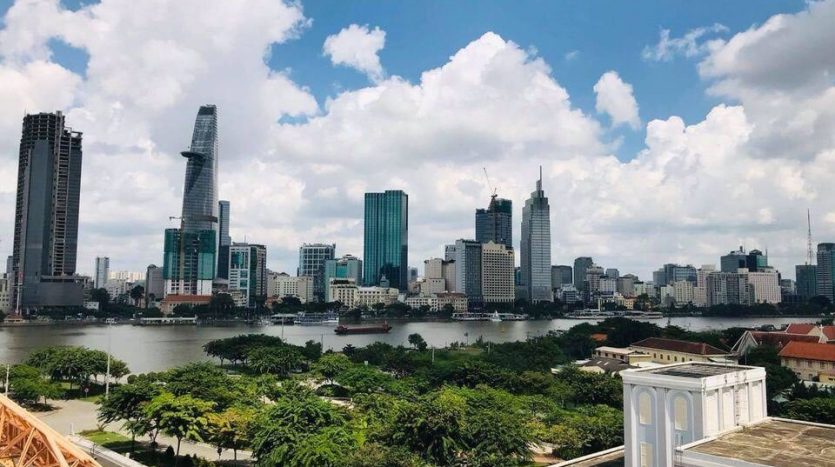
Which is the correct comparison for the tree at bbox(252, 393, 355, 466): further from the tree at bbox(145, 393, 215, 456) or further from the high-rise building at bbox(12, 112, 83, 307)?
the high-rise building at bbox(12, 112, 83, 307)

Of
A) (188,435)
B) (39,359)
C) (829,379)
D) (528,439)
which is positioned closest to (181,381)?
(188,435)

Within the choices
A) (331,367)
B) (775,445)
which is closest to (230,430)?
(775,445)

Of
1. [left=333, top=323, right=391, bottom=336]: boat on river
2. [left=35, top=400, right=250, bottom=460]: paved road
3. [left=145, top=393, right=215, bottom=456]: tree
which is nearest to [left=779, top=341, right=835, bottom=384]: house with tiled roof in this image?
[left=35, top=400, right=250, bottom=460]: paved road

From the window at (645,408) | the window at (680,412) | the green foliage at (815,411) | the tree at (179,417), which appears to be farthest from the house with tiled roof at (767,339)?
the tree at (179,417)

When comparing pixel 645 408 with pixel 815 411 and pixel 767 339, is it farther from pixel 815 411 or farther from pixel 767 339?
pixel 767 339

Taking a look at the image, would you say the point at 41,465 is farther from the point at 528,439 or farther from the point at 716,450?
the point at 716,450

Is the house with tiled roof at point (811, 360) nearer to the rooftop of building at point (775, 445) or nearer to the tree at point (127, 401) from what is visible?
the rooftop of building at point (775, 445)
